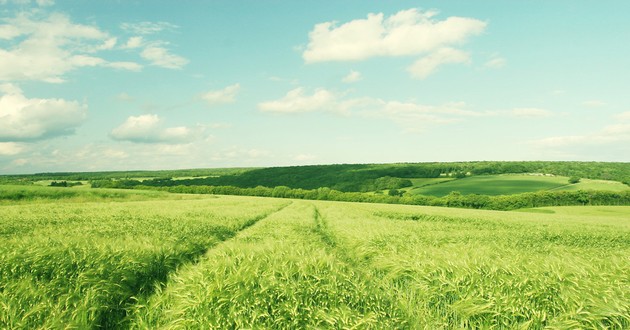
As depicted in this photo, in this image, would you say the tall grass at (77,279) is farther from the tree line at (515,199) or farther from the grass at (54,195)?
the tree line at (515,199)

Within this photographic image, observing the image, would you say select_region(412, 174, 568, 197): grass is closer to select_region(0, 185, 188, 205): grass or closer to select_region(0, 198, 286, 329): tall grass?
select_region(0, 185, 188, 205): grass

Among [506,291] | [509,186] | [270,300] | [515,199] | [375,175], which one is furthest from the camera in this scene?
[375,175]

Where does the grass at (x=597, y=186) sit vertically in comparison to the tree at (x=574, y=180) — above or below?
below

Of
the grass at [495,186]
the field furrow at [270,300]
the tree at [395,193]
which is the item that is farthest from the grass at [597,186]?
the field furrow at [270,300]

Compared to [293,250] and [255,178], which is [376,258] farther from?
[255,178]

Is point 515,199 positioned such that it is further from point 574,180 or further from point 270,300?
point 270,300

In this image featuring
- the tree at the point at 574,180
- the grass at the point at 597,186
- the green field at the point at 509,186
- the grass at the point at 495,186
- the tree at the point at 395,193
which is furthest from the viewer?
the tree at the point at 574,180

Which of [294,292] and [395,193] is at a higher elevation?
[294,292]

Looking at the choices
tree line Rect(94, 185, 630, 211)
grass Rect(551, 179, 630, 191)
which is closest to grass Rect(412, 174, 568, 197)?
grass Rect(551, 179, 630, 191)

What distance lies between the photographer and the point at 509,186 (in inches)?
3748

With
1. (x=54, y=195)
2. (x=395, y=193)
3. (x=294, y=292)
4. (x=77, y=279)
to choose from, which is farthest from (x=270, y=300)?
(x=395, y=193)

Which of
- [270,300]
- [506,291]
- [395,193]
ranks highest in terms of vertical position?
[270,300]

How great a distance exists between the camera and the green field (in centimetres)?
8756

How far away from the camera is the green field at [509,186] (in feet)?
287
